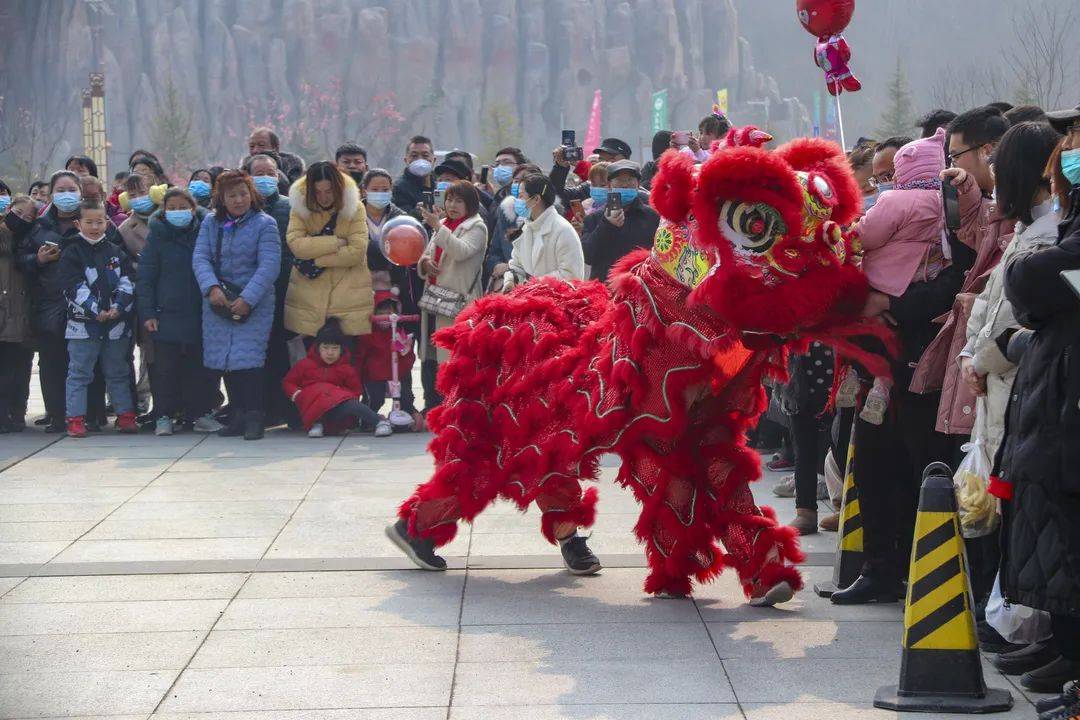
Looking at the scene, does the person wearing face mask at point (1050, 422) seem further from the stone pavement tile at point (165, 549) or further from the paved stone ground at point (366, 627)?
the stone pavement tile at point (165, 549)

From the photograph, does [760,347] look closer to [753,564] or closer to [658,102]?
[753,564]

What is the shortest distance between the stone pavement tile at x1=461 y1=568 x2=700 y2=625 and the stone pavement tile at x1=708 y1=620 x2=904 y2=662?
25 cm

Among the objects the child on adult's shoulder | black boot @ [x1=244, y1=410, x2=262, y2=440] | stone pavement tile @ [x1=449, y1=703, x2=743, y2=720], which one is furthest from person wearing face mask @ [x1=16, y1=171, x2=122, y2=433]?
stone pavement tile @ [x1=449, y1=703, x2=743, y2=720]

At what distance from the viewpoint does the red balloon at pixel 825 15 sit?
672 cm

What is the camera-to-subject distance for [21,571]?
607cm

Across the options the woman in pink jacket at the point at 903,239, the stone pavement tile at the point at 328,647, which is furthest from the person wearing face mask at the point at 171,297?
the woman in pink jacket at the point at 903,239

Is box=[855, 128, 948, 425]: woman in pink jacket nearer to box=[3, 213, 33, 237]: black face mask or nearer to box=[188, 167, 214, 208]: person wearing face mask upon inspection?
box=[188, 167, 214, 208]: person wearing face mask

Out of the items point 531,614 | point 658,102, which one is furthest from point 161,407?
point 658,102

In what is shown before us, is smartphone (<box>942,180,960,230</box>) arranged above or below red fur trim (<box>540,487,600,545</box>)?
above

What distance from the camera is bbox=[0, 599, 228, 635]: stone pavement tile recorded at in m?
5.15

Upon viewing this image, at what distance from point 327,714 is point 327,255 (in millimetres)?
6060

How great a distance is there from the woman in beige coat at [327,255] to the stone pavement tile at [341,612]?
4674 millimetres

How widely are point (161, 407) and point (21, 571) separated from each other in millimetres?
4135

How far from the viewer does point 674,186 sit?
4.94 metres
